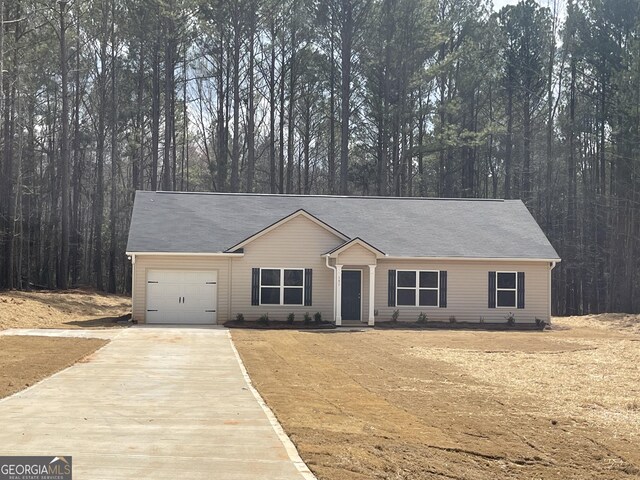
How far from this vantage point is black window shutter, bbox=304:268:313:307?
85.2 feet

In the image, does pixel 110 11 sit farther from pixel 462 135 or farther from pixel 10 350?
pixel 10 350

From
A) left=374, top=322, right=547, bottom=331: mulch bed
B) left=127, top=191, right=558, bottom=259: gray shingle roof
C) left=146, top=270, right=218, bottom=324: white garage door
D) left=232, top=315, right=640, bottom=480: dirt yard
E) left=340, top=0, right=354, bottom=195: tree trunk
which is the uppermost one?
left=340, top=0, right=354, bottom=195: tree trunk

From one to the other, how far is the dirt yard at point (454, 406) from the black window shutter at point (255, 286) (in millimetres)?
5929

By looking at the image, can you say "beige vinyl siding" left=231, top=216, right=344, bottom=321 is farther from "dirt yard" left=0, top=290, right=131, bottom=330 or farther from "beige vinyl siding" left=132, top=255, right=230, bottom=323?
"dirt yard" left=0, top=290, right=131, bottom=330

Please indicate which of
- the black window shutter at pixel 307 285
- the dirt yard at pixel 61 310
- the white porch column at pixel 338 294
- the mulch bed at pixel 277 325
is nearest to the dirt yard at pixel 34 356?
Answer: the dirt yard at pixel 61 310

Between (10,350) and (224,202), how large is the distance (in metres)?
14.8

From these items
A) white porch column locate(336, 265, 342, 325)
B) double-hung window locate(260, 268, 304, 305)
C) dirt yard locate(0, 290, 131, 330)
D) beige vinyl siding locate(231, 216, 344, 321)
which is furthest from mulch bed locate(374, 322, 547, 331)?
dirt yard locate(0, 290, 131, 330)

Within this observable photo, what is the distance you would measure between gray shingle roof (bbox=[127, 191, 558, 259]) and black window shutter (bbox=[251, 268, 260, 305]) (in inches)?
51.8

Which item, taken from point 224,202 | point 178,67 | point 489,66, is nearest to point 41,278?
point 178,67

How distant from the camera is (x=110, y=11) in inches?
1597

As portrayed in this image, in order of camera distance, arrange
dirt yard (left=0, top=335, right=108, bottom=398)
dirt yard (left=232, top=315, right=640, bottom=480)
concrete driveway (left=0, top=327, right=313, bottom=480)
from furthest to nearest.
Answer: dirt yard (left=0, top=335, right=108, bottom=398), dirt yard (left=232, top=315, right=640, bottom=480), concrete driveway (left=0, top=327, right=313, bottom=480)

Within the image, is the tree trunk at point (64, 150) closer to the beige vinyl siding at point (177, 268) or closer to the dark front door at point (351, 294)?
the beige vinyl siding at point (177, 268)

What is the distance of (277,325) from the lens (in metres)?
25.0

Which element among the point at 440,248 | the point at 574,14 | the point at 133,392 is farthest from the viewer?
the point at 574,14
